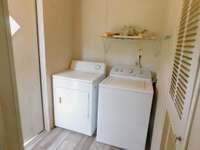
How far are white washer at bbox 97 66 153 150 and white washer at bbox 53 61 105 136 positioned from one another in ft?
0.54

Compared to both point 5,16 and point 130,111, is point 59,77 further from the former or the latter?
point 5,16

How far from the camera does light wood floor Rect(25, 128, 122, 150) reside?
214cm

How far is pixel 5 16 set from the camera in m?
0.55

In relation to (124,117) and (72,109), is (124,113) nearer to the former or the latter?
(124,117)

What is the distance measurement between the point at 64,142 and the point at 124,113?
0.98m

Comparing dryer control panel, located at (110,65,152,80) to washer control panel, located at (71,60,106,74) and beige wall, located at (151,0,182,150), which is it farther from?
beige wall, located at (151,0,182,150)

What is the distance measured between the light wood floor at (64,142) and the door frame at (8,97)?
→ 5.30 feet

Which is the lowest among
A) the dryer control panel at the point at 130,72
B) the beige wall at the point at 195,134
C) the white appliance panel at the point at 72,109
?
the white appliance panel at the point at 72,109

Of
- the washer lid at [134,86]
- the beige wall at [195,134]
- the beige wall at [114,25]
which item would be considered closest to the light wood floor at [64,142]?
the washer lid at [134,86]

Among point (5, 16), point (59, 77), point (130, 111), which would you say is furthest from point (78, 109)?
point (5, 16)

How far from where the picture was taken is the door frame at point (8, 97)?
562 millimetres

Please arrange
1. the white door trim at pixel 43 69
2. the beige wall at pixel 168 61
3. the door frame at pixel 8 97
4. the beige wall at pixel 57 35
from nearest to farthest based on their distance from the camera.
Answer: the door frame at pixel 8 97 < the beige wall at pixel 168 61 < the white door trim at pixel 43 69 < the beige wall at pixel 57 35

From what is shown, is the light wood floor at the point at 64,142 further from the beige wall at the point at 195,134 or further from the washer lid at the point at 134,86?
the beige wall at the point at 195,134

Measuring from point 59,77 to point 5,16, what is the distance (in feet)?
5.72
